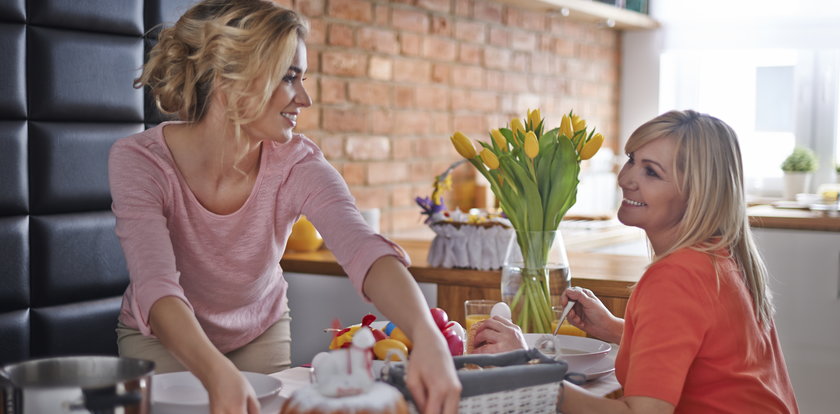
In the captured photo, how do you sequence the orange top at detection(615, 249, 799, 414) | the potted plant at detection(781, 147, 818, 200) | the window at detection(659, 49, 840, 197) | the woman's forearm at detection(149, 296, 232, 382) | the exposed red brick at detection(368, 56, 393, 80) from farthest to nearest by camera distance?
the window at detection(659, 49, 840, 197)
the potted plant at detection(781, 147, 818, 200)
the exposed red brick at detection(368, 56, 393, 80)
the orange top at detection(615, 249, 799, 414)
the woman's forearm at detection(149, 296, 232, 382)

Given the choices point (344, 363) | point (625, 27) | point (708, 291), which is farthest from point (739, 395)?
point (625, 27)

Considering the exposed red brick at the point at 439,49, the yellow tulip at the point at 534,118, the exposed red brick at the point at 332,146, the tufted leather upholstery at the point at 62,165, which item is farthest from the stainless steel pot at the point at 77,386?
the exposed red brick at the point at 439,49

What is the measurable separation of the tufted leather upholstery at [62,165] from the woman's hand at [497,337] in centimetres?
107

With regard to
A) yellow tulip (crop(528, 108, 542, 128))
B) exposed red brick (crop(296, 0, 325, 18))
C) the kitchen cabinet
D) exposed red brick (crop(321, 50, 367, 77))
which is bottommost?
the kitchen cabinet

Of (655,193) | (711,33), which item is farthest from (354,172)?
(711,33)

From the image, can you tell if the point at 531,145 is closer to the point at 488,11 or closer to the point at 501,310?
the point at 501,310

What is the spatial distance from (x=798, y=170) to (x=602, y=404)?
12.8 ft

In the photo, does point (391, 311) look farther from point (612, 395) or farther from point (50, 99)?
point (50, 99)

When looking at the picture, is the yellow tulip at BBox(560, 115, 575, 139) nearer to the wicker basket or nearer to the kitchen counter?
the wicker basket

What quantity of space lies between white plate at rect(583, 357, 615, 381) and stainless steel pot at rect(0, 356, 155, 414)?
0.72m

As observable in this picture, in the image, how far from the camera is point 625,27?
5219 millimetres

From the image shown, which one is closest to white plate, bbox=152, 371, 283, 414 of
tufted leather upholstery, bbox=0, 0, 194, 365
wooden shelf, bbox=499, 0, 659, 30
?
tufted leather upholstery, bbox=0, 0, 194, 365

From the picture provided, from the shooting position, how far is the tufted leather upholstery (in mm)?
1960

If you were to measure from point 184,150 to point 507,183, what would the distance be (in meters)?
0.58
